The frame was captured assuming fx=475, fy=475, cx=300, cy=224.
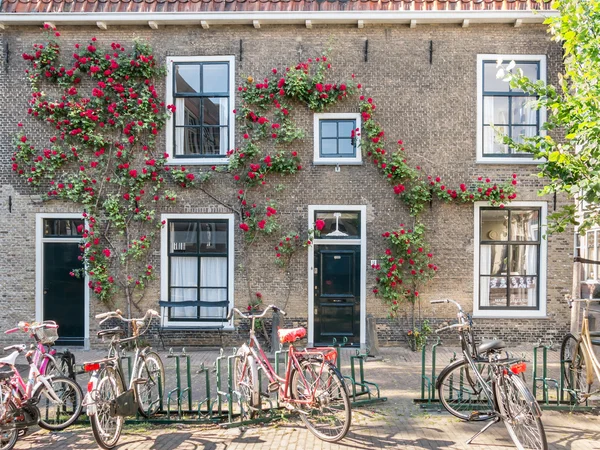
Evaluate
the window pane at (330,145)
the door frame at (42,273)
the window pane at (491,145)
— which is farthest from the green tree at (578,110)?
the door frame at (42,273)

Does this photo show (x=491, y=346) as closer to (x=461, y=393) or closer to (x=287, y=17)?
(x=461, y=393)

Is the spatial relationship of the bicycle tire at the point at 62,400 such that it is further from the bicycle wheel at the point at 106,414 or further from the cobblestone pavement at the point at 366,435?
the bicycle wheel at the point at 106,414

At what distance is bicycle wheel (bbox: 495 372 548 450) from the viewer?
163 inches

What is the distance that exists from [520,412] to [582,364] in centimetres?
198

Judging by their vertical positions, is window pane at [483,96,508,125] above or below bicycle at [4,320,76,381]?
above

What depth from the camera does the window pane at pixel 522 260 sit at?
31.8 feet

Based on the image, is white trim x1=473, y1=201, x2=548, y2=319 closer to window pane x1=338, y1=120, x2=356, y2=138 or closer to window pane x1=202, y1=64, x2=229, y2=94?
window pane x1=338, y1=120, x2=356, y2=138

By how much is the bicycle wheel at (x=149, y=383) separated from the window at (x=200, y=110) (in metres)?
5.24

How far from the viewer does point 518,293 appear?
969 cm

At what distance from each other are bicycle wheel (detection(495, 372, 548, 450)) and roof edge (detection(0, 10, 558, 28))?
7420 millimetres

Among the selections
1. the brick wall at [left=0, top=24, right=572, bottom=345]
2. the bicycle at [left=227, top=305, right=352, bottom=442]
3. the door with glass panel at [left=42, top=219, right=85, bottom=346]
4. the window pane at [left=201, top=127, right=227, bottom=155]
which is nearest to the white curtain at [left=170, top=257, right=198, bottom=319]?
the brick wall at [left=0, top=24, right=572, bottom=345]

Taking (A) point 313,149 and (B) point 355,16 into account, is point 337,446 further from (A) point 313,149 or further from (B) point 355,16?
(B) point 355,16

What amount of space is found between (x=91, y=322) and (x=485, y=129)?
898 cm

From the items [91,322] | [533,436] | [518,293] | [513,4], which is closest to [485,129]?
[513,4]
